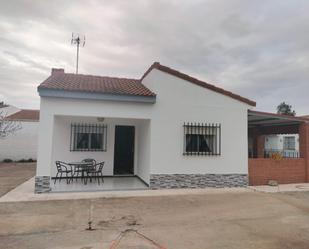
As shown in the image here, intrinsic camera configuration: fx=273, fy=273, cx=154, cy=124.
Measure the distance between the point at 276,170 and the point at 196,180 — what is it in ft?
13.7

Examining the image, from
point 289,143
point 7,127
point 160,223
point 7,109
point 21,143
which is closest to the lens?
point 160,223

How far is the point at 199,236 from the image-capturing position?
19.3 feet

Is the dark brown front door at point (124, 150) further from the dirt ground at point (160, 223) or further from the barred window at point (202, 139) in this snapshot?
the dirt ground at point (160, 223)

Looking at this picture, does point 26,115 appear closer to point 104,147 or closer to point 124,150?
point 104,147

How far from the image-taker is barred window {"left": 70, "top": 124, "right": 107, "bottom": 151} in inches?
533

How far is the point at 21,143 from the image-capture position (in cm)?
2358

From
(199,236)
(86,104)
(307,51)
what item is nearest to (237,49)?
(307,51)

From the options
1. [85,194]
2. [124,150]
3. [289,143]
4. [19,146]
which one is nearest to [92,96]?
[85,194]

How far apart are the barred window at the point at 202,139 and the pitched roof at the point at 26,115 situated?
59.7 feet

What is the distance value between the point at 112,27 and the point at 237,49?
23.6ft

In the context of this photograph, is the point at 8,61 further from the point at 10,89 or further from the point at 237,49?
the point at 237,49

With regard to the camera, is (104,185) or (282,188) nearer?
(104,185)

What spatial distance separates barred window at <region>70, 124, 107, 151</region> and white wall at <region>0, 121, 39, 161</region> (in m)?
12.1

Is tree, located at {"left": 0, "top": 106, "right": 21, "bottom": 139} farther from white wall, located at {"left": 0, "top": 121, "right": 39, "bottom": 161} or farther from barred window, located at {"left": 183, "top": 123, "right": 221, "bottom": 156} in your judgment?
barred window, located at {"left": 183, "top": 123, "right": 221, "bottom": 156}
